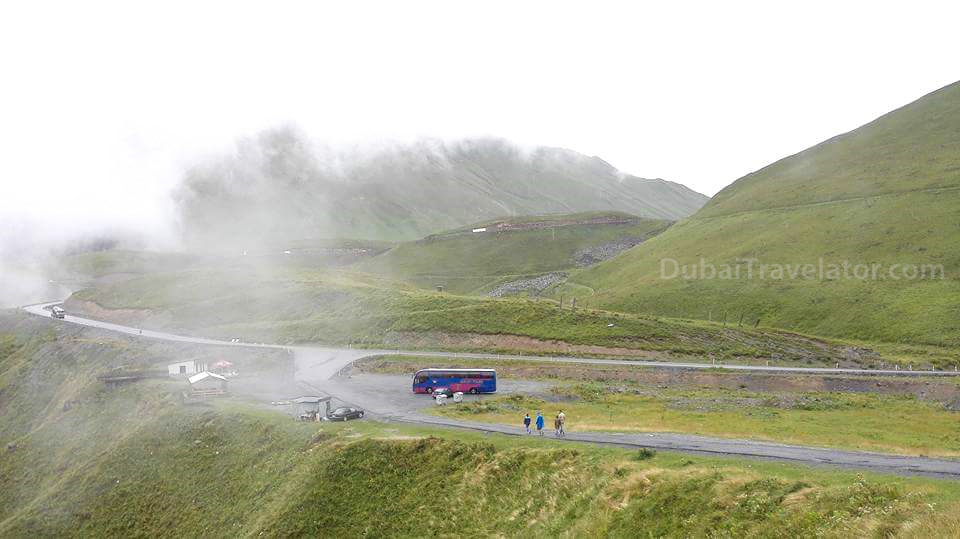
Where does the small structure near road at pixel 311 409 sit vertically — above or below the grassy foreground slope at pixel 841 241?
below

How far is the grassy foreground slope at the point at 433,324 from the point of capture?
77.2 m

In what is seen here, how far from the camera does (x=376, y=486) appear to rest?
3528cm

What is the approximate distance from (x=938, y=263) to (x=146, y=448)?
108643 mm

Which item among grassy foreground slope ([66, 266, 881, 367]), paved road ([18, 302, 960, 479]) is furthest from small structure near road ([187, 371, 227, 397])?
grassy foreground slope ([66, 266, 881, 367])

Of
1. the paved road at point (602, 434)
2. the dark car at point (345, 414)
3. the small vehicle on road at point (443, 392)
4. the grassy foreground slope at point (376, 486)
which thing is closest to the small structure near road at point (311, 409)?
the dark car at point (345, 414)

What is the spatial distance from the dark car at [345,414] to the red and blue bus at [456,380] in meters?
12.6

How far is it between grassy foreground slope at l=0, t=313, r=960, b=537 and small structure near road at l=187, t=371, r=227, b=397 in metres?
2.18

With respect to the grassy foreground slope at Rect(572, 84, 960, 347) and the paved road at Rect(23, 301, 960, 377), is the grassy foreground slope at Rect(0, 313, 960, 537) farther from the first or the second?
the grassy foreground slope at Rect(572, 84, 960, 347)

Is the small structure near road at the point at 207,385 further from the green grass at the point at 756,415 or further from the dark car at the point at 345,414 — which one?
the green grass at the point at 756,415

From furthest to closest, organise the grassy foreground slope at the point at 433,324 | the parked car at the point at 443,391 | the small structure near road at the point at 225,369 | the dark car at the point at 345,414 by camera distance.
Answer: the grassy foreground slope at the point at 433,324
the small structure near road at the point at 225,369
the parked car at the point at 443,391
the dark car at the point at 345,414

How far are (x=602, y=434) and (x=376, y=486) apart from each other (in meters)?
14.6

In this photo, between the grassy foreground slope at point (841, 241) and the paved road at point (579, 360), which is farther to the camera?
the grassy foreground slope at point (841, 241)

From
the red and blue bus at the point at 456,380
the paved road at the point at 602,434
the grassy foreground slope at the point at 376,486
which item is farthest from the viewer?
the red and blue bus at the point at 456,380

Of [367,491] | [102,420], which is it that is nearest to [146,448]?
[102,420]
